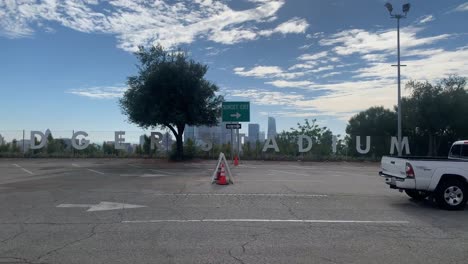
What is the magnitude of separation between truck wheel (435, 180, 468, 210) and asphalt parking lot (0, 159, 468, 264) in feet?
1.16

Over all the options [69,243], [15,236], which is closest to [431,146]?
[69,243]

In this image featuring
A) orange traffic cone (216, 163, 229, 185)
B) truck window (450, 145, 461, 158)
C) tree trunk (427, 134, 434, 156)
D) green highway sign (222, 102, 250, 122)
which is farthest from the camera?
tree trunk (427, 134, 434, 156)

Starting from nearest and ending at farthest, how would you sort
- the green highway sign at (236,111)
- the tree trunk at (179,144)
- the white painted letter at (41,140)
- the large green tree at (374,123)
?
the green highway sign at (236,111) < the tree trunk at (179,144) < the white painted letter at (41,140) < the large green tree at (374,123)

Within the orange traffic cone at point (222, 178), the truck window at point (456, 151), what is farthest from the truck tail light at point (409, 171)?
the orange traffic cone at point (222, 178)

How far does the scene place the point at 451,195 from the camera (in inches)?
415

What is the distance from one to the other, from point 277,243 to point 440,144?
37.1 metres

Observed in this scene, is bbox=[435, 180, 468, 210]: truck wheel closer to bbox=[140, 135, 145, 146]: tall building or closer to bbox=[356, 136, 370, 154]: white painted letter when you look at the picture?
bbox=[356, 136, 370, 154]: white painted letter

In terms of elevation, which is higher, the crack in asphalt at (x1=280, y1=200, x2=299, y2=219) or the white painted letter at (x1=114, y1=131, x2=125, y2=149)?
the white painted letter at (x1=114, y1=131, x2=125, y2=149)

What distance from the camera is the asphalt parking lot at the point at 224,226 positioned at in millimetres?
6301

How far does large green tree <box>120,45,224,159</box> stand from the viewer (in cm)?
2819

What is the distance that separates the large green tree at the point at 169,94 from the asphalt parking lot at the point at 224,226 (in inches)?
589

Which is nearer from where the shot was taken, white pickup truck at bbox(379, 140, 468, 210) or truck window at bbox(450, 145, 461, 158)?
white pickup truck at bbox(379, 140, 468, 210)

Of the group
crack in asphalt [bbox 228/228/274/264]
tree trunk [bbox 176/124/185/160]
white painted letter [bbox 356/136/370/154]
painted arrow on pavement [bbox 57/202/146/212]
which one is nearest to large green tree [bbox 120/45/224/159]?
tree trunk [bbox 176/124/185/160]

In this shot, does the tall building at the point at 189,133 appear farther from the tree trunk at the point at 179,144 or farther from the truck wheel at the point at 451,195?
the truck wheel at the point at 451,195
